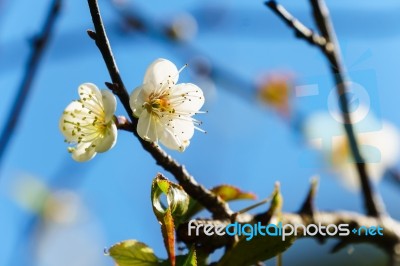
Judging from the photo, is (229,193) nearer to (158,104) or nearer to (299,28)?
(158,104)

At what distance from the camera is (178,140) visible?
2.62 ft

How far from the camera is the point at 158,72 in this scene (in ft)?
2.70

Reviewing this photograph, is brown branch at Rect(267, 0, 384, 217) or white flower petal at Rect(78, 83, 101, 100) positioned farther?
brown branch at Rect(267, 0, 384, 217)

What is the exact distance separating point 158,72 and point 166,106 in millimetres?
68

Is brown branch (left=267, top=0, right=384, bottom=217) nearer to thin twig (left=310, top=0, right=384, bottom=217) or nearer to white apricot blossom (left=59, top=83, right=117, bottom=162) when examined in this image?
thin twig (left=310, top=0, right=384, bottom=217)

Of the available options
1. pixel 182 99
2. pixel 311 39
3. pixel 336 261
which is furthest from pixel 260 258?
pixel 336 261

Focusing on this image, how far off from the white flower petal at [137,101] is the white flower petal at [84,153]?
0.45 feet

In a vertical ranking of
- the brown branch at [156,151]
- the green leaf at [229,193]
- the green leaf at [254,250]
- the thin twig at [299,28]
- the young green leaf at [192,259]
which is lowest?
the green leaf at [254,250]

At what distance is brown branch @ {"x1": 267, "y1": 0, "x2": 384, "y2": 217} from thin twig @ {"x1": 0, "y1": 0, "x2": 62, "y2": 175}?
1.73ft

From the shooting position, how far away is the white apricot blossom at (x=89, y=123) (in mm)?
774

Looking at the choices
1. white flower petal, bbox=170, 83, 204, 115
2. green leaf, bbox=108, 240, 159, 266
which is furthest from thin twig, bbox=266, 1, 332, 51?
green leaf, bbox=108, 240, 159, 266

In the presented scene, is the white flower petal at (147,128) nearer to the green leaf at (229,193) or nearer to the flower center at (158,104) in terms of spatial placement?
the flower center at (158,104)

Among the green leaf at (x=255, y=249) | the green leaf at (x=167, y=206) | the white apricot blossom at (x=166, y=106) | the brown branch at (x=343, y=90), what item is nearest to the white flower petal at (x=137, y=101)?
the white apricot blossom at (x=166, y=106)

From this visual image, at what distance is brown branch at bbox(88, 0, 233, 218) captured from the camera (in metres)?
0.62
